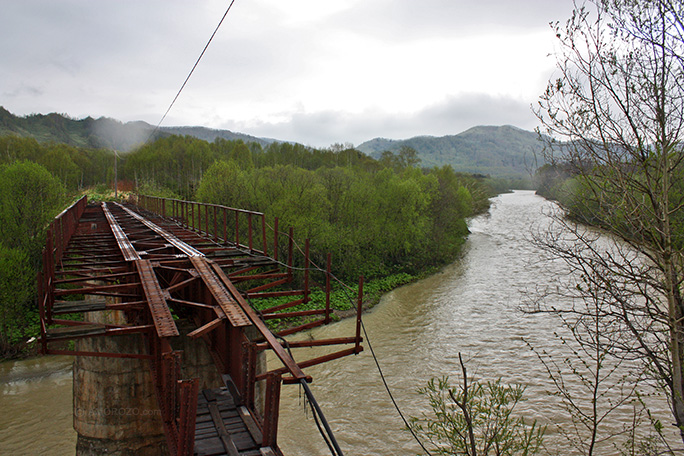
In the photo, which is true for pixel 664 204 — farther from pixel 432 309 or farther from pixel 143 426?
pixel 432 309

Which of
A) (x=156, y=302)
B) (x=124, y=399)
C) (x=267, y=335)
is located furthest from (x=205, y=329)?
(x=124, y=399)

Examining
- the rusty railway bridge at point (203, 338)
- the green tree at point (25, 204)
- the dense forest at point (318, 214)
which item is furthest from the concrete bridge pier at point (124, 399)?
the green tree at point (25, 204)

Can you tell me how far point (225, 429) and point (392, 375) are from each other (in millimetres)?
12181

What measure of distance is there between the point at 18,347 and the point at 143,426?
46.7ft

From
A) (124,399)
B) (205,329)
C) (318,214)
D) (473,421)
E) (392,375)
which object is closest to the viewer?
(205,329)

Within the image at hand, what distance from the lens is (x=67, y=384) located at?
56.4 ft

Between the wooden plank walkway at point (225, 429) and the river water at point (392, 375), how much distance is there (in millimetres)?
6468

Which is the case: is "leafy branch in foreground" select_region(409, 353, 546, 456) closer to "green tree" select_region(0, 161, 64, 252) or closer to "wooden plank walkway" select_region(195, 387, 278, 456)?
"wooden plank walkway" select_region(195, 387, 278, 456)

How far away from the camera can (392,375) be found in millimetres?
16297

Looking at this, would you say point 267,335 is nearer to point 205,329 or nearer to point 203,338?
point 205,329

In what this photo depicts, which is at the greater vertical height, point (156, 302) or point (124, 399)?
point (156, 302)

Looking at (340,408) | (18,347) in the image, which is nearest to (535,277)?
(340,408)

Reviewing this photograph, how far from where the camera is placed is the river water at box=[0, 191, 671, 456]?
13125 mm

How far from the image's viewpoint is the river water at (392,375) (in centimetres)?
1312
